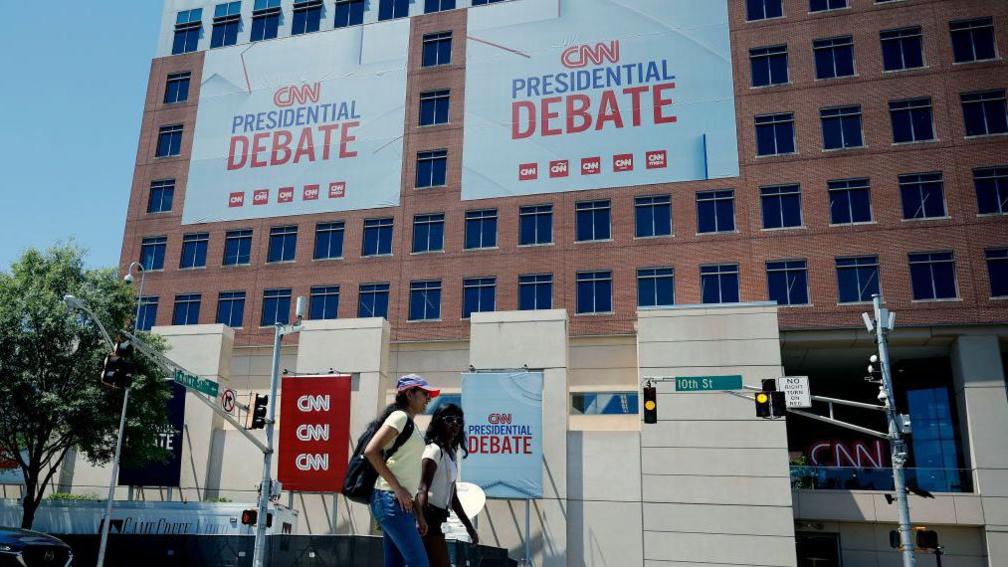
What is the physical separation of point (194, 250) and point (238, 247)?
2.86 meters

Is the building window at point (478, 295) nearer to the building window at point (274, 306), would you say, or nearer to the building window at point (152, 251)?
the building window at point (274, 306)

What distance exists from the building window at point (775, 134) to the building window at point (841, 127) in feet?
5.23

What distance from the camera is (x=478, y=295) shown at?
143 ft

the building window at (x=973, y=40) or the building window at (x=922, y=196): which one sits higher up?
the building window at (x=973, y=40)

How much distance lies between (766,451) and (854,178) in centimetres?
1458

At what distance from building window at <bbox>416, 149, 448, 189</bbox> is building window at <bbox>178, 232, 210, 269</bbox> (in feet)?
43.7

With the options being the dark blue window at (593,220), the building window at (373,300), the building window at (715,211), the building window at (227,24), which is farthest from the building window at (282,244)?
the building window at (715,211)

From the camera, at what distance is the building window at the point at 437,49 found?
48469 mm

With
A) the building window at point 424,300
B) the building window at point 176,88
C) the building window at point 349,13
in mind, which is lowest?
the building window at point 424,300

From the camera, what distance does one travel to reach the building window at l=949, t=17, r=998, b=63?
4069cm

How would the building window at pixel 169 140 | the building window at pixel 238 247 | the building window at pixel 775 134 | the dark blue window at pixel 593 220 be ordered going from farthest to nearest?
the building window at pixel 169 140 → the building window at pixel 238 247 → the dark blue window at pixel 593 220 → the building window at pixel 775 134

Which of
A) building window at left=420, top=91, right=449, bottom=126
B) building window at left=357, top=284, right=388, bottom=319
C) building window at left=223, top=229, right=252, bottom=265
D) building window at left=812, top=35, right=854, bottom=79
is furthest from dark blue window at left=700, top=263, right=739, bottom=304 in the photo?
building window at left=223, top=229, right=252, bottom=265

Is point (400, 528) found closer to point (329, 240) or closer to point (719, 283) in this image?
point (719, 283)

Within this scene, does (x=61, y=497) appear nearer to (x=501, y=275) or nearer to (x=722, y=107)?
(x=501, y=275)
